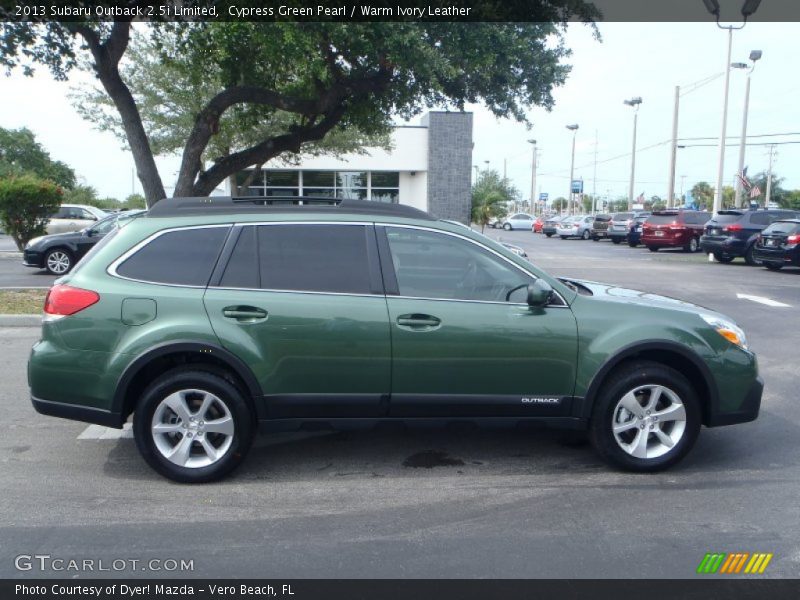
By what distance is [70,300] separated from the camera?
491 centimetres

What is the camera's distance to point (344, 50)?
41.6 ft

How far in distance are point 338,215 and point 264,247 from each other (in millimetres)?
547

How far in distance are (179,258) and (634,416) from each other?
3231 mm

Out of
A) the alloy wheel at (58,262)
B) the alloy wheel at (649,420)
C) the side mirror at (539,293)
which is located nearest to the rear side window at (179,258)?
the side mirror at (539,293)

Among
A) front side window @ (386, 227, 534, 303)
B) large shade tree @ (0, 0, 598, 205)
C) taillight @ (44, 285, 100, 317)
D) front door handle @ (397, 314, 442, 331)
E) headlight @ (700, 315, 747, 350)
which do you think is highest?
large shade tree @ (0, 0, 598, 205)

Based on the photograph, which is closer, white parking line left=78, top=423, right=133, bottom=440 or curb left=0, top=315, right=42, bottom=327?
white parking line left=78, top=423, right=133, bottom=440

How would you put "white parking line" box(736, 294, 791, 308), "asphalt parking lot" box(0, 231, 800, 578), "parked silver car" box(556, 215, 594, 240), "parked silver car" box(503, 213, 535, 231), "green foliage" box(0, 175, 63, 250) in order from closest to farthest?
"asphalt parking lot" box(0, 231, 800, 578)
"white parking line" box(736, 294, 791, 308)
"green foliage" box(0, 175, 63, 250)
"parked silver car" box(556, 215, 594, 240)
"parked silver car" box(503, 213, 535, 231)

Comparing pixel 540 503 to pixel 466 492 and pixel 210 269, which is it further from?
pixel 210 269

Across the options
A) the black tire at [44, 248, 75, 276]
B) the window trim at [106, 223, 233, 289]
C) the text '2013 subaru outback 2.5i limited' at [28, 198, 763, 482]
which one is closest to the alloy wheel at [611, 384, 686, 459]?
the text '2013 subaru outback 2.5i limited' at [28, 198, 763, 482]

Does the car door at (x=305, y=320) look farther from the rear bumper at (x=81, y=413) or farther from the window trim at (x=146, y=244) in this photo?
the rear bumper at (x=81, y=413)

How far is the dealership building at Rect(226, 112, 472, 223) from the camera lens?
36.6m

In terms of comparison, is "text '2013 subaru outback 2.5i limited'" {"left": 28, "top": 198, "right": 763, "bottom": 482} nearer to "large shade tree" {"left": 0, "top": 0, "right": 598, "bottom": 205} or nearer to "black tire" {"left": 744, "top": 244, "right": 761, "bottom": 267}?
"large shade tree" {"left": 0, "top": 0, "right": 598, "bottom": 205}

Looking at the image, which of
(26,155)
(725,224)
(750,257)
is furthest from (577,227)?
(26,155)

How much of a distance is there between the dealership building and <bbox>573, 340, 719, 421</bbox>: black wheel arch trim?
31.6m
